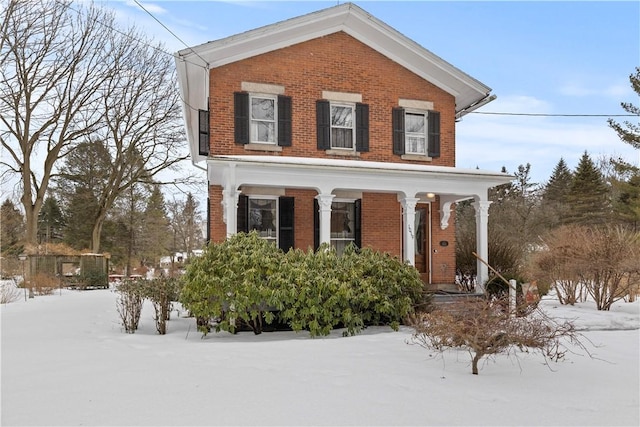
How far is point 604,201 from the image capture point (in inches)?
1513

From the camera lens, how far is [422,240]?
13484mm

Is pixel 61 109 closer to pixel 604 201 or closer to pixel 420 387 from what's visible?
pixel 420 387

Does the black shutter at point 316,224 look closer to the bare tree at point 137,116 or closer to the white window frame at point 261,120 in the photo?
the white window frame at point 261,120

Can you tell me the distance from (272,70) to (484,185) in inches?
249

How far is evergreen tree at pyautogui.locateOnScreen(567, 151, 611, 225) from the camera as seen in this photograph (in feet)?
123

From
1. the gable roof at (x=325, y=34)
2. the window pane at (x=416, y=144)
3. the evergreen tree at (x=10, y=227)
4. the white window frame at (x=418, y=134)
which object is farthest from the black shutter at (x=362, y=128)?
the evergreen tree at (x=10, y=227)

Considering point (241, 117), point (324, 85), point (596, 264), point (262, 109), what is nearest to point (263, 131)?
point (262, 109)

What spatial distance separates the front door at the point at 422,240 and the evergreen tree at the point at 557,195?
26427mm

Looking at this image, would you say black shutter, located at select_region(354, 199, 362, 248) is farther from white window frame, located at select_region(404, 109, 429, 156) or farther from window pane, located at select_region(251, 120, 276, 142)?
window pane, located at select_region(251, 120, 276, 142)

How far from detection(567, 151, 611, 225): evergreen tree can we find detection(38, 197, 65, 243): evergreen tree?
140 feet

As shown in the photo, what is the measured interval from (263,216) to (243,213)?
Answer: 0.61 metres

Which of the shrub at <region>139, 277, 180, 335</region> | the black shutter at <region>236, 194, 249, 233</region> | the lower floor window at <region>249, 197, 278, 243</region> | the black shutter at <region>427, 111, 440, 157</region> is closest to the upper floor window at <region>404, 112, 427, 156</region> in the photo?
the black shutter at <region>427, 111, 440, 157</region>

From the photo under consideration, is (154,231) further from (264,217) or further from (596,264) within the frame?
(596,264)

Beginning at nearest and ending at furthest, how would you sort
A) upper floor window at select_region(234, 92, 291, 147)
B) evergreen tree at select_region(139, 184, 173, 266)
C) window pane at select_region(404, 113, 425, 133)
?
1. upper floor window at select_region(234, 92, 291, 147)
2. window pane at select_region(404, 113, 425, 133)
3. evergreen tree at select_region(139, 184, 173, 266)
